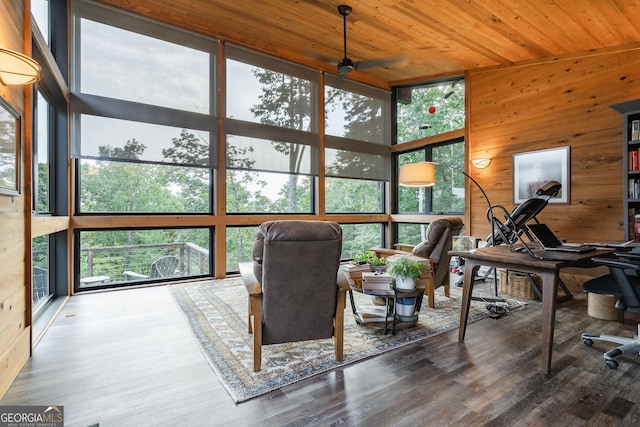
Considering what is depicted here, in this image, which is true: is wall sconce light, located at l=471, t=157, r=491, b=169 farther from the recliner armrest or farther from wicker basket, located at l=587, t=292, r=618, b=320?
the recliner armrest

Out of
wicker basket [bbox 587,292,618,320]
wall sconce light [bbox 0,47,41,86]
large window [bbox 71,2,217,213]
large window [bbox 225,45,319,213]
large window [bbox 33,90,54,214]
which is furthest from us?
large window [bbox 225,45,319,213]

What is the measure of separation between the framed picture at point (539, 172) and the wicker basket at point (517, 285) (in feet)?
4.05

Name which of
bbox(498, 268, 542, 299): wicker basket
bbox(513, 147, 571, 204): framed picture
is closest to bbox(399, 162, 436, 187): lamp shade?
bbox(513, 147, 571, 204): framed picture

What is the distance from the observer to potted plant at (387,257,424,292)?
2.53 m

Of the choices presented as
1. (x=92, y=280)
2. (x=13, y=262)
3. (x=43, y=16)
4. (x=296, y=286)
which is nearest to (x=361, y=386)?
(x=296, y=286)

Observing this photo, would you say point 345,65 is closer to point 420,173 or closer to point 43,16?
point 420,173

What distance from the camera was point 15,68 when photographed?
1776 mm

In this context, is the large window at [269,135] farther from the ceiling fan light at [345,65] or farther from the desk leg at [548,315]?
the desk leg at [548,315]

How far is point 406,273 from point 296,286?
1.04m

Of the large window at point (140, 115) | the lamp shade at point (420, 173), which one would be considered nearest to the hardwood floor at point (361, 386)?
the large window at point (140, 115)

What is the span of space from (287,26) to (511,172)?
3994 millimetres

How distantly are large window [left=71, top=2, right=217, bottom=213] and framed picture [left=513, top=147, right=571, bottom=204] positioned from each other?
15.1 ft

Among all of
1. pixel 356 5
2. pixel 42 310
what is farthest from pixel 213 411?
pixel 356 5

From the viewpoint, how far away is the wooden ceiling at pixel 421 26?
3.34 meters
